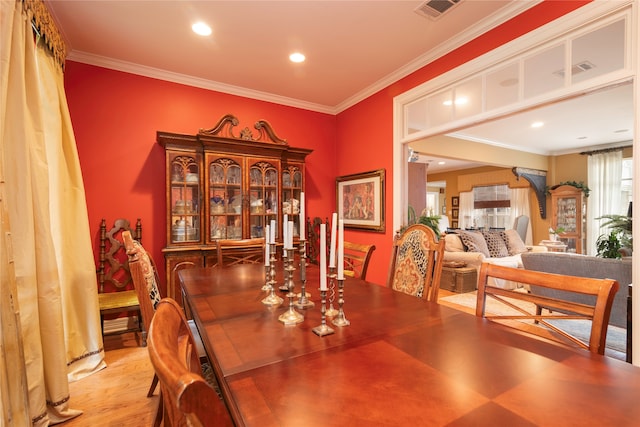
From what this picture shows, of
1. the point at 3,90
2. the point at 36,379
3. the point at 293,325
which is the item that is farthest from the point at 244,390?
the point at 3,90

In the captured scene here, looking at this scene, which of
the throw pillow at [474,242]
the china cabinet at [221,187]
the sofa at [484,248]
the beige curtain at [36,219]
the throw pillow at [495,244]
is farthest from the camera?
the throw pillow at [495,244]

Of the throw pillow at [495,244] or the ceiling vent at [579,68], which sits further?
the throw pillow at [495,244]

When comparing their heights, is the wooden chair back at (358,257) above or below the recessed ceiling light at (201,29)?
below

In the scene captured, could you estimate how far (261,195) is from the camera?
3.42 metres

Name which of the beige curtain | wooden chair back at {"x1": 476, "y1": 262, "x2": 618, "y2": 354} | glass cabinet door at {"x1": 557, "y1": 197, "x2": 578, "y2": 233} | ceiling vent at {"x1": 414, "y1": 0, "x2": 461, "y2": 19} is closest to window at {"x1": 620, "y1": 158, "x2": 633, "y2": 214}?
glass cabinet door at {"x1": 557, "y1": 197, "x2": 578, "y2": 233}

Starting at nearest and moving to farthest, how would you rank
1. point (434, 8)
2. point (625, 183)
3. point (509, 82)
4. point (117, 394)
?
1. point (117, 394)
2. point (434, 8)
3. point (509, 82)
4. point (625, 183)

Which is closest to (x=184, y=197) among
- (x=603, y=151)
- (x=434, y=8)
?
(x=434, y=8)

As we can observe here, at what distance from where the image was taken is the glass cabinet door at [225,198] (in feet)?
10.2

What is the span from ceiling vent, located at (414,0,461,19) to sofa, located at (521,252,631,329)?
2.41m

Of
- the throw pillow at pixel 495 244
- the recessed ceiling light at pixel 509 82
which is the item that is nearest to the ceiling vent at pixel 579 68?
the recessed ceiling light at pixel 509 82

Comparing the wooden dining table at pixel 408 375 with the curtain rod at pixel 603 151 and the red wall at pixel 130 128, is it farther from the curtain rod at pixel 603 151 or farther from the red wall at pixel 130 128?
the curtain rod at pixel 603 151

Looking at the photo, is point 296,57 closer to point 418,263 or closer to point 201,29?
point 201,29

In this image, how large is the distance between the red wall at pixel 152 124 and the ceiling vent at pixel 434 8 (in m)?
0.45

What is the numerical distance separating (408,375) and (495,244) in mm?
5779
